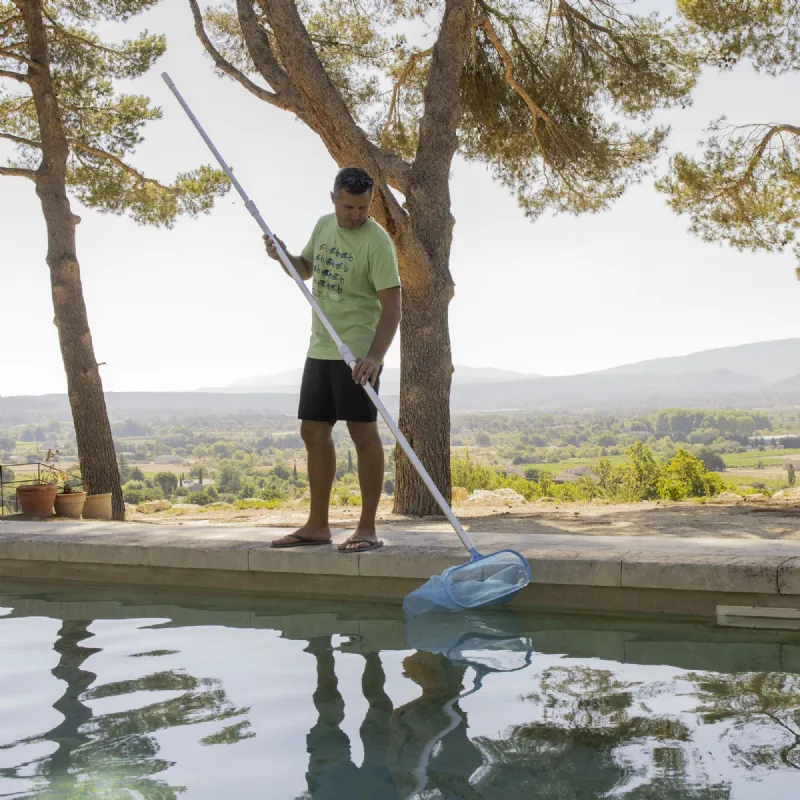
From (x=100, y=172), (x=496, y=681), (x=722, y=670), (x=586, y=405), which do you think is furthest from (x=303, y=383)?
(x=586, y=405)

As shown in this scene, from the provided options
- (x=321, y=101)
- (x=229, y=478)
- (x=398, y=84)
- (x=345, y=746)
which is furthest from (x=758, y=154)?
(x=229, y=478)

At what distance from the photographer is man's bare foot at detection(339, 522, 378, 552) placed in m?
3.65

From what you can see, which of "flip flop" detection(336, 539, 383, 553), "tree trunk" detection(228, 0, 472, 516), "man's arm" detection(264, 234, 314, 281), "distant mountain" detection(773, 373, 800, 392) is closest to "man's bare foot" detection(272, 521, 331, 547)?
"flip flop" detection(336, 539, 383, 553)

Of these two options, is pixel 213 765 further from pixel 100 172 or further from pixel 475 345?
pixel 475 345

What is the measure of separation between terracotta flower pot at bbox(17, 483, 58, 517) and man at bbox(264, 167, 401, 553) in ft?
13.8

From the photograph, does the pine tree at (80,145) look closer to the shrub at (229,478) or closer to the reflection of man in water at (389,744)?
the reflection of man in water at (389,744)

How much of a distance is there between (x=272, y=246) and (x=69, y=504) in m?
4.70

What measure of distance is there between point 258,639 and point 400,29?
809cm

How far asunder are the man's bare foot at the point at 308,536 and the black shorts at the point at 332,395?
45 cm

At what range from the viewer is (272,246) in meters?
3.95

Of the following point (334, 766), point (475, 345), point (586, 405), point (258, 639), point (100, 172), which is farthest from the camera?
point (475, 345)

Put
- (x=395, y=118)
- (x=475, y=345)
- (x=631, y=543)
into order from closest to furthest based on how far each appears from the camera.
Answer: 1. (x=631, y=543)
2. (x=395, y=118)
3. (x=475, y=345)

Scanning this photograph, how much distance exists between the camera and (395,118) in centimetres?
1002

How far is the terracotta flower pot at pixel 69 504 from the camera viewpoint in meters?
7.80
